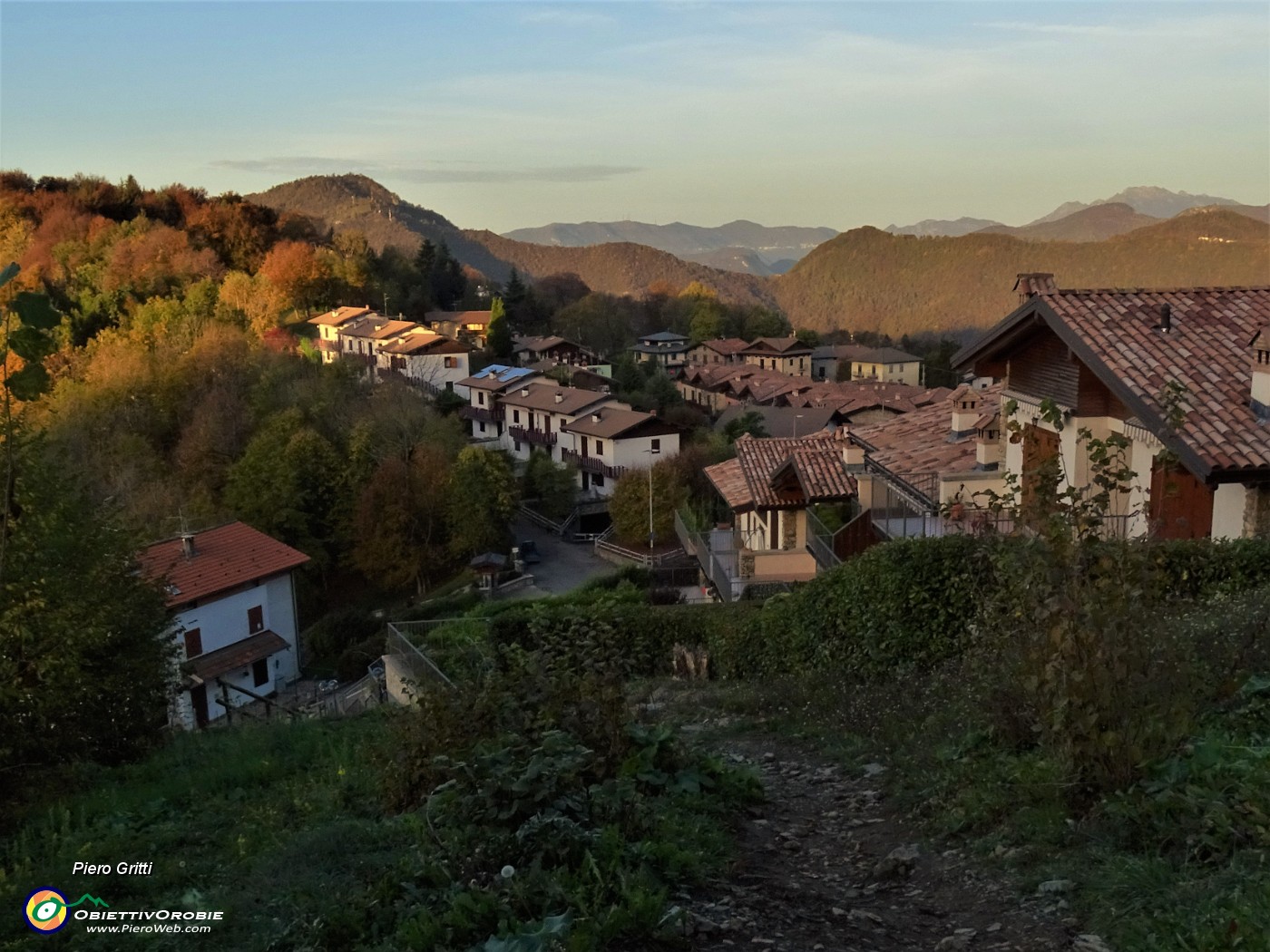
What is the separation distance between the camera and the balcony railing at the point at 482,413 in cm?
5756

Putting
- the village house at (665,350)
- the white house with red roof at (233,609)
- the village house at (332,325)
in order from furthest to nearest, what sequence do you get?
the village house at (665,350)
the village house at (332,325)
the white house with red roof at (233,609)

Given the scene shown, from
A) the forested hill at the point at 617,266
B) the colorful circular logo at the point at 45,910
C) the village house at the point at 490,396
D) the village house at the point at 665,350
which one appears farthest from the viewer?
the forested hill at the point at 617,266

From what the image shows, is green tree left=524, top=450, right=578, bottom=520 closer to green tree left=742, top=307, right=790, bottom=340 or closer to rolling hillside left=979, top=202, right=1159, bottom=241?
green tree left=742, top=307, right=790, bottom=340

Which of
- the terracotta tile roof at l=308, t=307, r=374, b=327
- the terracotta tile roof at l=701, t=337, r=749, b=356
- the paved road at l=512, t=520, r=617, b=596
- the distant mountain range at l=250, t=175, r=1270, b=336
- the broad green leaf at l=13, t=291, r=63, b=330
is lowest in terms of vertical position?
the paved road at l=512, t=520, r=617, b=596

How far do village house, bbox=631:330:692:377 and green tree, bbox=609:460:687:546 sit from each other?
4283cm

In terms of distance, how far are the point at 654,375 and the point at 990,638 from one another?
59.3 m

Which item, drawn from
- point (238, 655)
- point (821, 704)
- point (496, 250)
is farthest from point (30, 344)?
point (496, 250)

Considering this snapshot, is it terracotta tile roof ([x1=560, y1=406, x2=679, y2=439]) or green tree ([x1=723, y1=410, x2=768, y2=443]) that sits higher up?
terracotta tile roof ([x1=560, y1=406, x2=679, y2=439])

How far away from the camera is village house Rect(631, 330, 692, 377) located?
88188mm

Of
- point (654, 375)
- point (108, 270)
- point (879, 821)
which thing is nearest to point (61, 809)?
point (879, 821)

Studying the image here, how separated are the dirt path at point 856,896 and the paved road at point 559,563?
28.4 metres

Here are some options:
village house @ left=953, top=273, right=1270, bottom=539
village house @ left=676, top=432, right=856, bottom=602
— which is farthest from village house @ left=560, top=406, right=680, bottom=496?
village house @ left=953, top=273, right=1270, bottom=539

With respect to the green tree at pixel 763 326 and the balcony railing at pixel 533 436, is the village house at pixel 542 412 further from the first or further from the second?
the green tree at pixel 763 326
